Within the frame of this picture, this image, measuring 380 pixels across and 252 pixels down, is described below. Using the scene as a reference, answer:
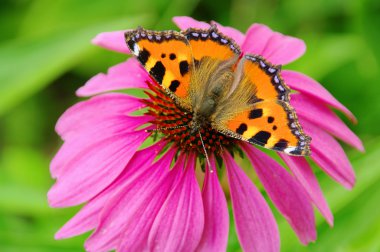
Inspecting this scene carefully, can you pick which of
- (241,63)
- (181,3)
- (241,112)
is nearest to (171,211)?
(241,112)

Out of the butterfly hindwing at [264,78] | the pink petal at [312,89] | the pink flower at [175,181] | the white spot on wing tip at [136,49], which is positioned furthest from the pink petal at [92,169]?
the pink petal at [312,89]

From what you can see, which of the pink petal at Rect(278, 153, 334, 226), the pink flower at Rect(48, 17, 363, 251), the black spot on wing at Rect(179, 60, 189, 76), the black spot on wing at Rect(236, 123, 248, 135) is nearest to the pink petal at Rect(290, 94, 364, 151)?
the pink flower at Rect(48, 17, 363, 251)

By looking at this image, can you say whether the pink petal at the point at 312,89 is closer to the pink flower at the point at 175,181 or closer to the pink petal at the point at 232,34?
the pink flower at the point at 175,181

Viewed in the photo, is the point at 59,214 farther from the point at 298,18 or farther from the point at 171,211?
the point at 298,18

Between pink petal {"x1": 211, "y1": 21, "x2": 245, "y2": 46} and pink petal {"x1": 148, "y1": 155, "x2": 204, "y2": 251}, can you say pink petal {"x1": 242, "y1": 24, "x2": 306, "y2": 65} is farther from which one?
pink petal {"x1": 148, "y1": 155, "x2": 204, "y2": 251}

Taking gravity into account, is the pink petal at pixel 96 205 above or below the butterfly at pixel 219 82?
below

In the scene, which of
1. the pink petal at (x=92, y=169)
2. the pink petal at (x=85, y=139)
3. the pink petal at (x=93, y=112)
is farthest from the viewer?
the pink petal at (x=93, y=112)

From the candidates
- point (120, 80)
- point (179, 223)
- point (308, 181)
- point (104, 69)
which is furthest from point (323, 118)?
point (104, 69)
